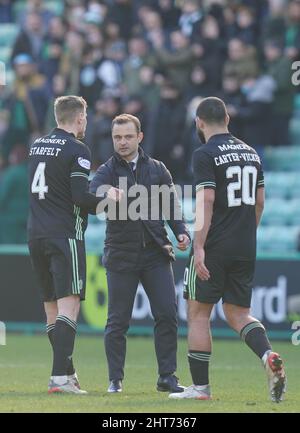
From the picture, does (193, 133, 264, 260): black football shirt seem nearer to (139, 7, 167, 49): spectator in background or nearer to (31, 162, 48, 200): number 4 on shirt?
(31, 162, 48, 200): number 4 on shirt

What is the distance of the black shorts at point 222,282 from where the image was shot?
9547mm

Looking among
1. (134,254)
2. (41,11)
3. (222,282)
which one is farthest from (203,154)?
(41,11)

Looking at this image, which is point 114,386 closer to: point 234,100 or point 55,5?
point 234,100

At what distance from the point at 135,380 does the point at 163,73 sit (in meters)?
9.56

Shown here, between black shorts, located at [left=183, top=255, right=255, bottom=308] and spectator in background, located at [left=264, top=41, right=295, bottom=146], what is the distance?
9.59 metres

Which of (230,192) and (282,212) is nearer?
(230,192)

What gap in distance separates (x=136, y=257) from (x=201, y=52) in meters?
9.56

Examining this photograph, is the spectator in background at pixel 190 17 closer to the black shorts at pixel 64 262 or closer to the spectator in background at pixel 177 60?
the spectator in background at pixel 177 60

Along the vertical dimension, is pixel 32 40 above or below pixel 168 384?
above

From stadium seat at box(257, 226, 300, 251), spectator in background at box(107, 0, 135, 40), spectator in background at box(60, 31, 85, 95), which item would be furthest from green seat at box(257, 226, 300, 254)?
spectator in background at box(107, 0, 135, 40)

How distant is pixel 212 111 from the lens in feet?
31.3

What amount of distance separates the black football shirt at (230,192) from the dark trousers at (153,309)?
0.95 meters

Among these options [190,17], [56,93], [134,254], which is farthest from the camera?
[56,93]

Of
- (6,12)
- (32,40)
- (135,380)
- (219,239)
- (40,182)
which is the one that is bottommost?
(135,380)
